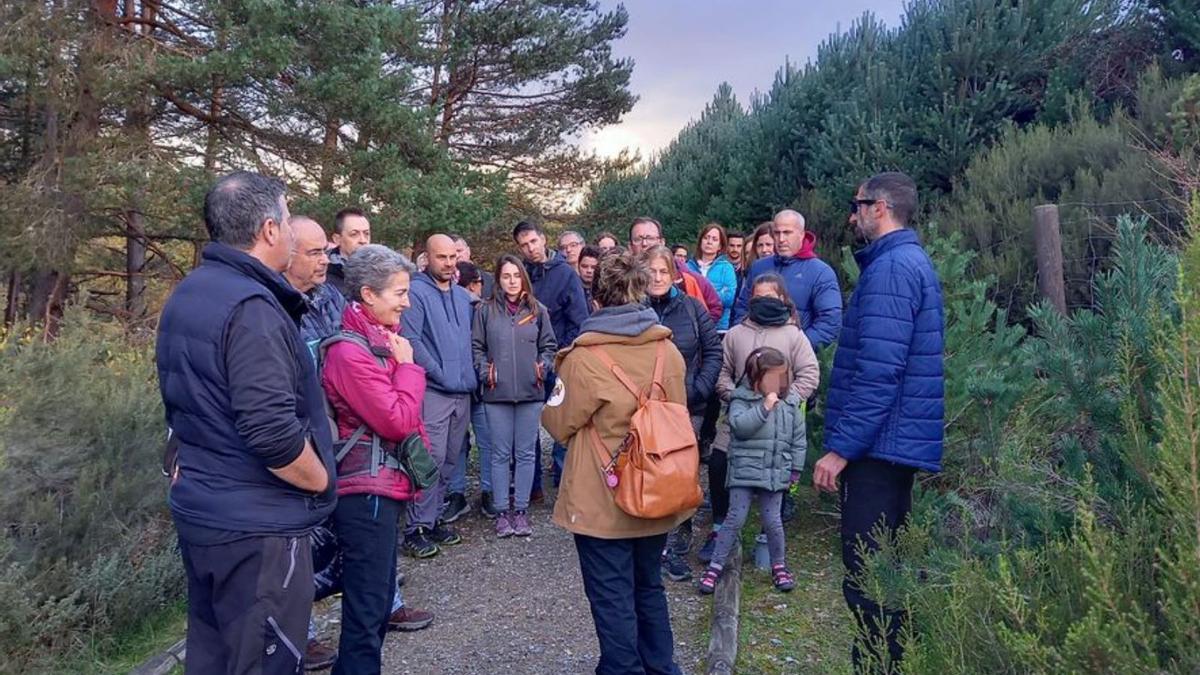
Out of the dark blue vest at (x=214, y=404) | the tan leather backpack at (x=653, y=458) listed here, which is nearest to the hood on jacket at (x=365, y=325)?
the dark blue vest at (x=214, y=404)

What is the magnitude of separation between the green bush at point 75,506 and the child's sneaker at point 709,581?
3.13 m

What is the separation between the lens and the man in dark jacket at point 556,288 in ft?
22.0

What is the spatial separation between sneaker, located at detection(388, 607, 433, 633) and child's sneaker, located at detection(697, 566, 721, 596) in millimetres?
1611

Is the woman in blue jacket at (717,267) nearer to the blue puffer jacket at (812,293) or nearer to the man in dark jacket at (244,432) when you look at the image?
the blue puffer jacket at (812,293)

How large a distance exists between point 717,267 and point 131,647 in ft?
16.7

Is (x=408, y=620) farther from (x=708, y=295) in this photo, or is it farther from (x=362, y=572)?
(x=708, y=295)

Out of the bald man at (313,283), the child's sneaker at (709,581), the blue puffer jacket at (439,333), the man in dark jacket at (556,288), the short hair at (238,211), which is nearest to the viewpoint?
the short hair at (238,211)

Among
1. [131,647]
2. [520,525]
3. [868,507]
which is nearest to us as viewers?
[868,507]

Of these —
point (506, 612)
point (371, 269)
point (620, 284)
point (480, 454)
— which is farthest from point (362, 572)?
point (480, 454)

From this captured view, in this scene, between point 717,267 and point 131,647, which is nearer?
point 131,647

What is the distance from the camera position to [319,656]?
4059 millimetres

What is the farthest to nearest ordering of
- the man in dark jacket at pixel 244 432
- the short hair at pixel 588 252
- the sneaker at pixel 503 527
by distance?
1. the short hair at pixel 588 252
2. the sneaker at pixel 503 527
3. the man in dark jacket at pixel 244 432

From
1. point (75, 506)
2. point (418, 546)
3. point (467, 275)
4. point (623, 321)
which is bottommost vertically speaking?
point (418, 546)

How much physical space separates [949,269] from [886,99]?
5699 mm
